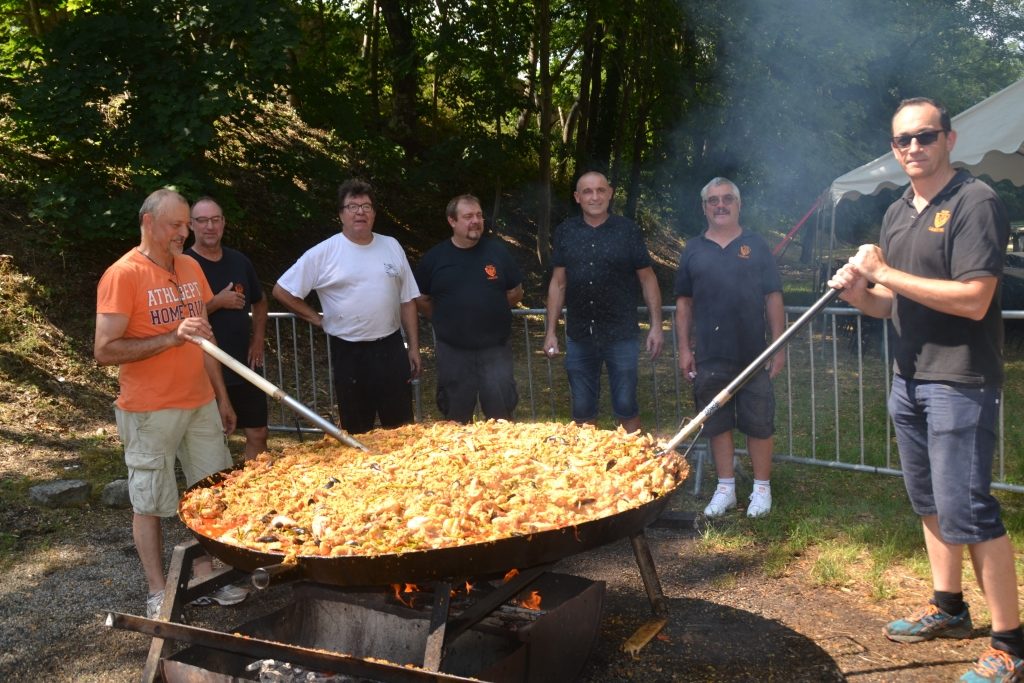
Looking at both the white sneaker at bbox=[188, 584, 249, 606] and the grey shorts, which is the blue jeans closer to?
the white sneaker at bbox=[188, 584, 249, 606]

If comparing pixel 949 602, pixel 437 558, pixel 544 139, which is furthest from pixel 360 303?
pixel 544 139

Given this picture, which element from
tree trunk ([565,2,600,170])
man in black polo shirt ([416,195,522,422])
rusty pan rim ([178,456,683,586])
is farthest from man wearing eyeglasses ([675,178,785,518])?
tree trunk ([565,2,600,170])

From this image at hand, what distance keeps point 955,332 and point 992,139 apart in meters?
6.80

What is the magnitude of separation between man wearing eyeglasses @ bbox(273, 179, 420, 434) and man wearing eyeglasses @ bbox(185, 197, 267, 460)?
0.26 metres

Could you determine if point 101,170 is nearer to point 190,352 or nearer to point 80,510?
point 80,510

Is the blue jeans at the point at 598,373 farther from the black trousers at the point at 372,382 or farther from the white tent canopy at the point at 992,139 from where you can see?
the white tent canopy at the point at 992,139

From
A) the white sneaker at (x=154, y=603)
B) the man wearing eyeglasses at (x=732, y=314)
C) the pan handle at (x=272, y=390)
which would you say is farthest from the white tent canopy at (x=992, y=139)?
the white sneaker at (x=154, y=603)

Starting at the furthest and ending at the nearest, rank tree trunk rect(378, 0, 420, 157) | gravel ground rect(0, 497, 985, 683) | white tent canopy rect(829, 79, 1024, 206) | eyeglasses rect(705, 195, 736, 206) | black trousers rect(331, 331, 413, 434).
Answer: tree trunk rect(378, 0, 420, 157) < white tent canopy rect(829, 79, 1024, 206) < black trousers rect(331, 331, 413, 434) < eyeglasses rect(705, 195, 736, 206) < gravel ground rect(0, 497, 985, 683)

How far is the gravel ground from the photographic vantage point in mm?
3846

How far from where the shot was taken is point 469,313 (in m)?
5.84

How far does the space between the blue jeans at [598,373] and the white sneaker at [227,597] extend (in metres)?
2.46

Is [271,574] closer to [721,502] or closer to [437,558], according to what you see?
[437,558]

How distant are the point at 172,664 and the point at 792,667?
254 centimetres

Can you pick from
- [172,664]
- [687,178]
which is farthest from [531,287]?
[172,664]
